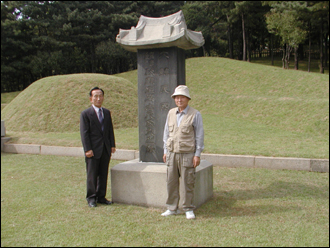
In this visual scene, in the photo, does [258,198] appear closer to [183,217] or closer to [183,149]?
[183,217]

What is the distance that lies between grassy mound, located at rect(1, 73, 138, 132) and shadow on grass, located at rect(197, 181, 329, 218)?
296 inches

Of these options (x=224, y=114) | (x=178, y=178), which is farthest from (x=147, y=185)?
(x=224, y=114)

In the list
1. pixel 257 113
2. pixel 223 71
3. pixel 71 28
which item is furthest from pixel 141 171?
pixel 71 28

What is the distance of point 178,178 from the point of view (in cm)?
374

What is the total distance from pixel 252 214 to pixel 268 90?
1438 cm

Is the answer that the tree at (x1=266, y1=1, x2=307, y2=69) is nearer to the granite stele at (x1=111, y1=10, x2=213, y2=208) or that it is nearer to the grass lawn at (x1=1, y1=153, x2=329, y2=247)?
the grass lawn at (x1=1, y1=153, x2=329, y2=247)

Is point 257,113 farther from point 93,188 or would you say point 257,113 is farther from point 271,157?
point 93,188

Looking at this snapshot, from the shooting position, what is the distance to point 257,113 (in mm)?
12906

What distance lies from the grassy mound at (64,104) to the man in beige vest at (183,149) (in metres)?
7.96

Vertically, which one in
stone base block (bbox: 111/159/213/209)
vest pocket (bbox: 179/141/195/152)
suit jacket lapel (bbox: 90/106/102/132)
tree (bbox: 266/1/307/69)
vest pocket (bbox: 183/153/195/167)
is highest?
tree (bbox: 266/1/307/69)

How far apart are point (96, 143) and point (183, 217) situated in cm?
148

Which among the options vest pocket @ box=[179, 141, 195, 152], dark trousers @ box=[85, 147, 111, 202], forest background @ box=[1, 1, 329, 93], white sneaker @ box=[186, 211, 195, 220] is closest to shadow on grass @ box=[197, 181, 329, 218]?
white sneaker @ box=[186, 211, 195, 220]

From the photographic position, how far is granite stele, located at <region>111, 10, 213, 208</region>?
4113 mm

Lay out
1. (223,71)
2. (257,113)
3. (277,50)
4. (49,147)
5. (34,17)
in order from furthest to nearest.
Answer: (277,50), (34,17), (223,71), (257,113), (49,147)
